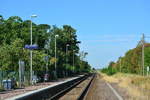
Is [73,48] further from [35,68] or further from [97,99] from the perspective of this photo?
[97,99]

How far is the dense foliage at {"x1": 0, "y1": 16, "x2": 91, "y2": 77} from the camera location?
2297 inches

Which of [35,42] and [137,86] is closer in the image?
[137,86]

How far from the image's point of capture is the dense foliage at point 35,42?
191ft

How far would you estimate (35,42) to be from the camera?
106 meters

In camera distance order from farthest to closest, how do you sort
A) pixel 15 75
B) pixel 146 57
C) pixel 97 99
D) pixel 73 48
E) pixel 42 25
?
pixel 73 48
pixel 42 25
pixel 146 57
pixel 15 75
pixel 97 99

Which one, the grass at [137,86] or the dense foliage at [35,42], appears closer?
the grass at [137,86]

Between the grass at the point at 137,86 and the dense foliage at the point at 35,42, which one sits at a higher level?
the dense foliage at the point at 35,42

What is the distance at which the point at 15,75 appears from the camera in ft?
169

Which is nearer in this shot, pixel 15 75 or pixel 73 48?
pixel 15 75

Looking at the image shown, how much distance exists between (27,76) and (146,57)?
137ft

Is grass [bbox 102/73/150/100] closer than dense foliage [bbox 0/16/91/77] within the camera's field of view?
Yes

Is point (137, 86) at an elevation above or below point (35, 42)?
below

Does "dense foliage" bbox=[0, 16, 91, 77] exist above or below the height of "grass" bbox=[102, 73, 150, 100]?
above

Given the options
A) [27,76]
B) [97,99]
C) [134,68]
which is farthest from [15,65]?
[134,68]
